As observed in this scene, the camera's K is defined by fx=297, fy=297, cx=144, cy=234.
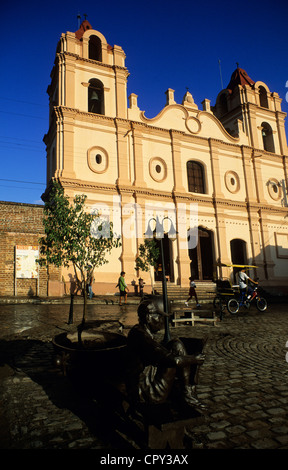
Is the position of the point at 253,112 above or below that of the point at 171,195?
above

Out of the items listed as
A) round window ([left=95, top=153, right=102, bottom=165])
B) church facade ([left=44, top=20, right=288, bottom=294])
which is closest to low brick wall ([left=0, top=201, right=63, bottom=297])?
church facade ([left=44, top=20, right=288, bottom=294])

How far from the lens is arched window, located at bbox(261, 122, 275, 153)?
2822 centimetres

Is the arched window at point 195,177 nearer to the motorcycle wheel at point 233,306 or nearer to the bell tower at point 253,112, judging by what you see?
the bell tower at point 253,112

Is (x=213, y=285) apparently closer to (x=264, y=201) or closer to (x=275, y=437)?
(x=264, y=201)

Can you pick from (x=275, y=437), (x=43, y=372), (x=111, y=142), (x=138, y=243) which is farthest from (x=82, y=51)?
(x=275, y=437)

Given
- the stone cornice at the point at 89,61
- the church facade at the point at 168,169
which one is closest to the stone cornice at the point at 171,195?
the church facade at the point at 168,169

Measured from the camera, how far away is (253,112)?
89.1 feet

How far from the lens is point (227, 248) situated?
22891mm

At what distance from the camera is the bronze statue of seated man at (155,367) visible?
2715 mm

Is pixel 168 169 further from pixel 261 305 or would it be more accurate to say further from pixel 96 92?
pixel 261 305

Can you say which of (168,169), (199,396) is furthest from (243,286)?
(168,169)

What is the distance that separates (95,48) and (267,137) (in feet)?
57.1

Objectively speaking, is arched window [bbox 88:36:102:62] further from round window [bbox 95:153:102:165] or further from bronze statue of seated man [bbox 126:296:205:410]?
bronze statue of seated man [bbox 126:296:205:410]

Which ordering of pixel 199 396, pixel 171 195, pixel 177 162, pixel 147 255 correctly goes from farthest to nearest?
pixel 177 162, pixel 171 195, pixel 147 255, pixel 199 396
